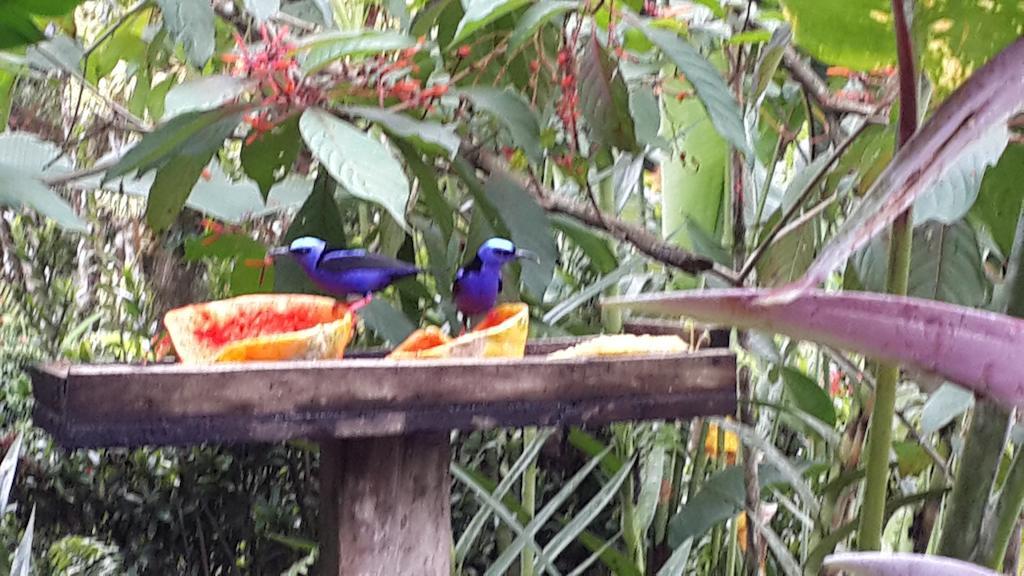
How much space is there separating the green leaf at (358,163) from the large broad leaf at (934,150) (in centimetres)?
42

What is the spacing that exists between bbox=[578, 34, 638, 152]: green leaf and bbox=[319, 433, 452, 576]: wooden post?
31cm

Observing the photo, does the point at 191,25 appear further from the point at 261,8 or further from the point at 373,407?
the point at 373,407

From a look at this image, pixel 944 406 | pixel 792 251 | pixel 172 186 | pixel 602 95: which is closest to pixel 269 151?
pixel 172 186

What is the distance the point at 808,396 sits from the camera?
3.21ft

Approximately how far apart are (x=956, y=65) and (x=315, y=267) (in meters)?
0.59

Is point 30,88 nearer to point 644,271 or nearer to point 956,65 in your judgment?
point 644,271

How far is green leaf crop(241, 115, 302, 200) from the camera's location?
0.83m

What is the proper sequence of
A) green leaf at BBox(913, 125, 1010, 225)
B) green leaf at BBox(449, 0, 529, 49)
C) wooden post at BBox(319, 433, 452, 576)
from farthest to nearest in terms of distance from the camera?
wooden post at BBox(319, 433, 452, 576), green leaf at BBox(449, 0, 529, 49), green leaf at BBox(913, 125, 1010, 225)

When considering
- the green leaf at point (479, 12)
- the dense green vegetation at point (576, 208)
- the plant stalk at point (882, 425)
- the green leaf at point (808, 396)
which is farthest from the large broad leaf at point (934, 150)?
the green leaf at point (808, 396)

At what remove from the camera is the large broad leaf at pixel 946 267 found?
735 millimetres

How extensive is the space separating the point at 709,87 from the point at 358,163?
1.02ft

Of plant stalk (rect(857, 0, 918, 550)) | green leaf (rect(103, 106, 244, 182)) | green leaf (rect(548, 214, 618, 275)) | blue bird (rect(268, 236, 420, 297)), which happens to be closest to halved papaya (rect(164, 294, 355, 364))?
blue bird (rect(268, 236, 420, 297))

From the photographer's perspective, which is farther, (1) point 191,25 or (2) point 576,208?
(2) point 576,208

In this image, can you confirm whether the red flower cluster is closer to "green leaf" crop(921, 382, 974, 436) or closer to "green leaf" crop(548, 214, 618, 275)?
"green leaf" crop(548, 214, 618, 275)
